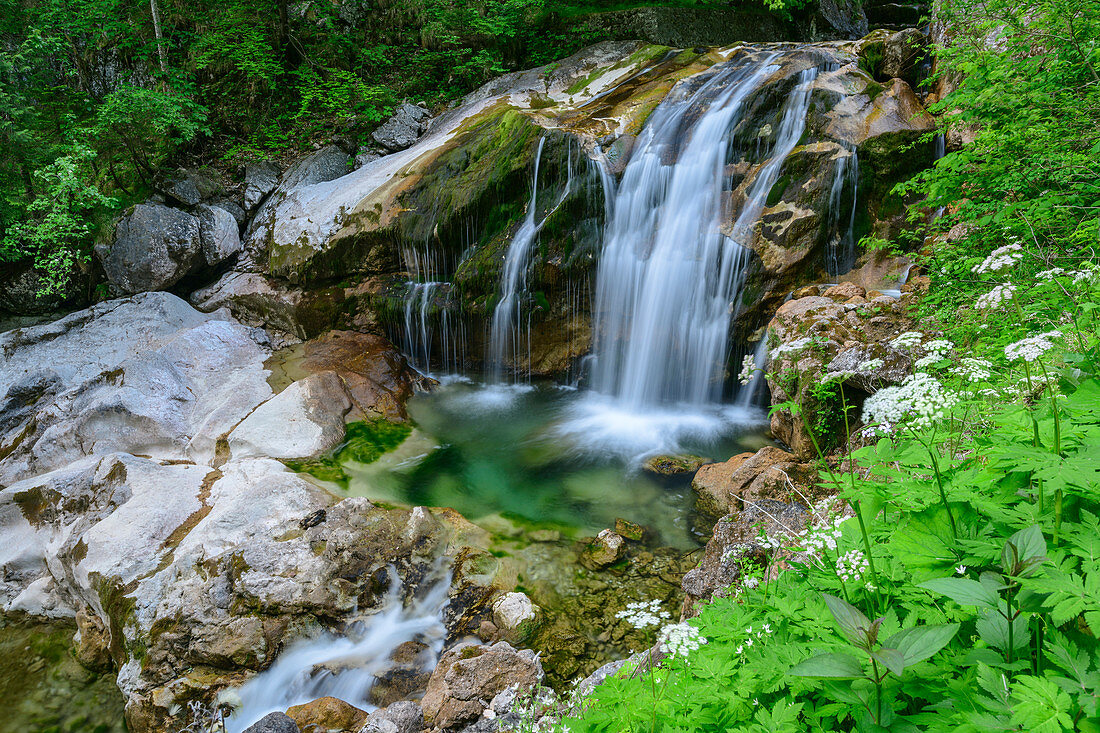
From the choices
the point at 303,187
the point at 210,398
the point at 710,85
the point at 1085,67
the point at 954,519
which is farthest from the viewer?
the point at 303,187

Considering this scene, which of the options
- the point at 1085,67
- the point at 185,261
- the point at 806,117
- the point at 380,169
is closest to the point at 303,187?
the point at 380,169

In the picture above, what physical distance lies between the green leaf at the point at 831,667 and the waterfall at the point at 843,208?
296 inches

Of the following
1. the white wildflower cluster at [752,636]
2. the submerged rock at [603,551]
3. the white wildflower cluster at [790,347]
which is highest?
the white wildflower cluster at [790,347]

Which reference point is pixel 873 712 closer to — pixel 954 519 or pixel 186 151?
pixel 954 519

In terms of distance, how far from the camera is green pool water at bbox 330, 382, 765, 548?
6.23 metres

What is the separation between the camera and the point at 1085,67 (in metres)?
3.69

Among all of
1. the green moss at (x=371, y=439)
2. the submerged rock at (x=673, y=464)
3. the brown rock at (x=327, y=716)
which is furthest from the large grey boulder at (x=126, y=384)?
the submerged rock at (x=673, y=464)

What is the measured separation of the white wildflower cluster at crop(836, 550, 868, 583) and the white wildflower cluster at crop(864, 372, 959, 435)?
0.43 meters

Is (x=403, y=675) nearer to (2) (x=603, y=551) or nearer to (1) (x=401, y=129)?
(2) (x=603, y=551)

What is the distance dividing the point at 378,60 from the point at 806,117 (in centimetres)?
999

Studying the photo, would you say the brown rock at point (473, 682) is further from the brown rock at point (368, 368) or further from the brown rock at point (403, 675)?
the brown rock at point (368, 368)

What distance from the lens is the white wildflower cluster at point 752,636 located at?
1762 mm

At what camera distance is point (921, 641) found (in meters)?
1.21

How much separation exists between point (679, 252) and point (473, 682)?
263 inches
